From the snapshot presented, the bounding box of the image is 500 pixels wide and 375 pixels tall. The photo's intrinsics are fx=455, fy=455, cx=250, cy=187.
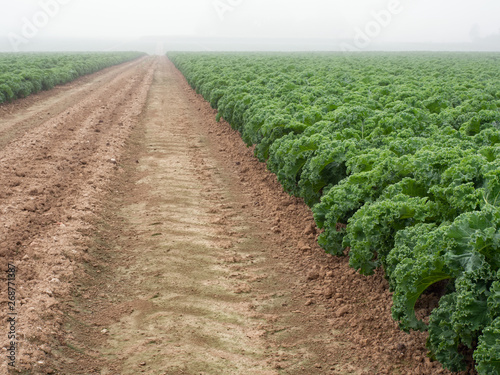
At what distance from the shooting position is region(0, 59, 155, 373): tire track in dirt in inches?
220

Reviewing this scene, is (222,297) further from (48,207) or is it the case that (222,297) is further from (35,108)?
(35,108)

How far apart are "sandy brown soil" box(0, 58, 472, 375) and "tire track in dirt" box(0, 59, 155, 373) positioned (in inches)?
1.2

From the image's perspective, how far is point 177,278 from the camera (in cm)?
684

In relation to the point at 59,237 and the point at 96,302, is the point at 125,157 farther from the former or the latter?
the point at 96,302

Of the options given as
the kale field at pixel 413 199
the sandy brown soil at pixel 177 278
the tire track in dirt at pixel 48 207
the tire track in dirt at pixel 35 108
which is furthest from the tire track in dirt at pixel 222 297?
the tire track in dirt at pixel 35 108

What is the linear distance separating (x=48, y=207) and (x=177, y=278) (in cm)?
371

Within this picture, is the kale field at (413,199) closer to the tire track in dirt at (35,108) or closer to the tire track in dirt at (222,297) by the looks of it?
the tire track in dirt at (222,297)

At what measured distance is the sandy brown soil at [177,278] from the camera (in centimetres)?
520

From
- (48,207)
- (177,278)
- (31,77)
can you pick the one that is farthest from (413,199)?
(31,77)

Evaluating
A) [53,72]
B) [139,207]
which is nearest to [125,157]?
[139,207]

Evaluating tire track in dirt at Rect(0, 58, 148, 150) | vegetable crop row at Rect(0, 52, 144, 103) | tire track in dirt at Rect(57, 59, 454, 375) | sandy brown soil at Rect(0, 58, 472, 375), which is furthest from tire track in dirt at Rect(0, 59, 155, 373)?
vegetable crop row at Rect(0, 52, 144, 103)

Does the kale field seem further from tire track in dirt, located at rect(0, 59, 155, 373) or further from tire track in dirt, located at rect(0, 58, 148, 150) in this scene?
tire track in dirt, located at rect(0, 58, 148, 150)

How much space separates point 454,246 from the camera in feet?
14.2

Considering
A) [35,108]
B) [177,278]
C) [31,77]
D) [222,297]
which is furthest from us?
[31,77]
